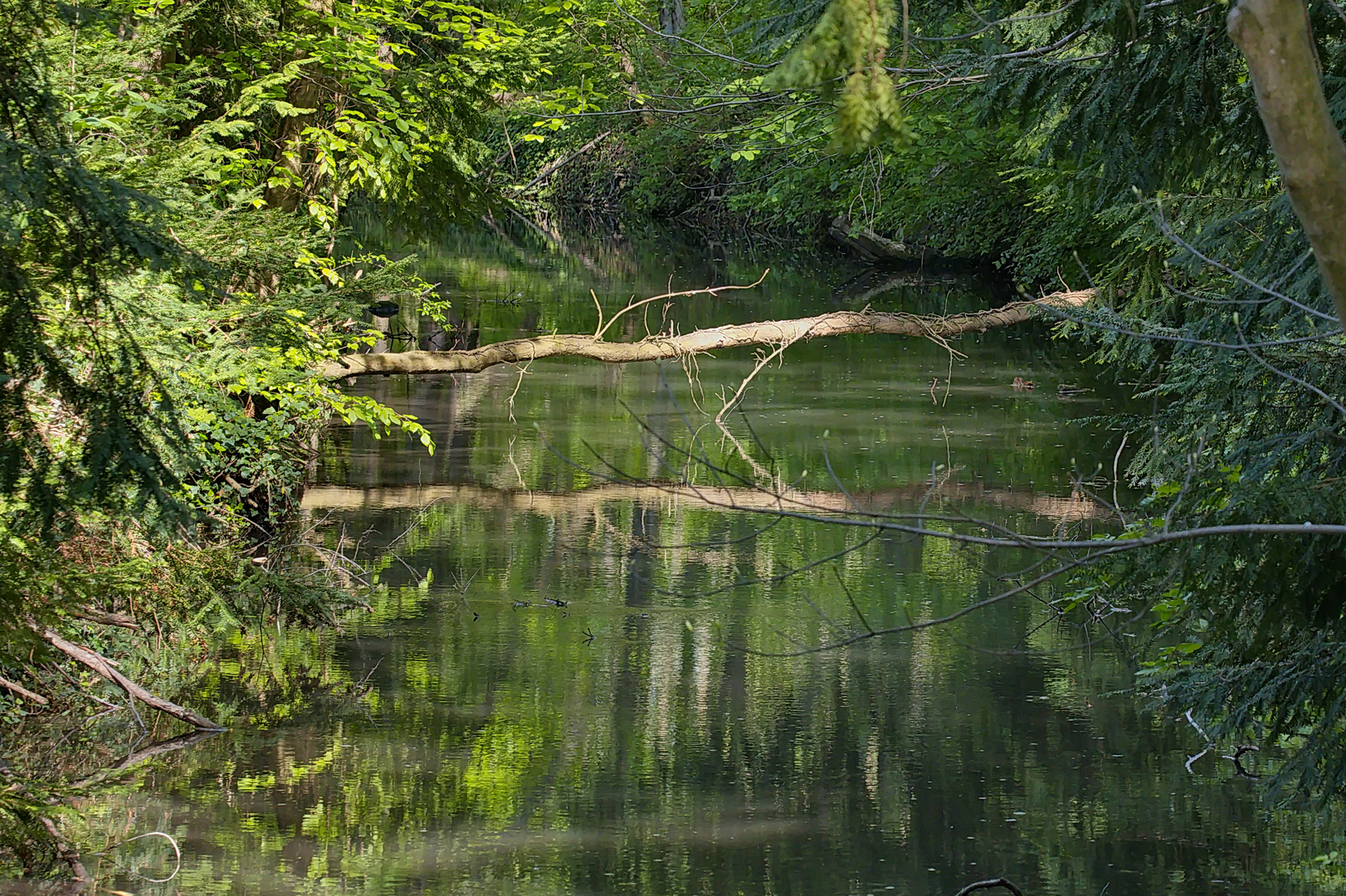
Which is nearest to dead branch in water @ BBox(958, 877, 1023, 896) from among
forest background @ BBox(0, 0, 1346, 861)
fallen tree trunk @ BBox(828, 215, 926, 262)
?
forest background @ BBox(0, 0, 1346, 861)

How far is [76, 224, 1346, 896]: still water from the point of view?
672 cm

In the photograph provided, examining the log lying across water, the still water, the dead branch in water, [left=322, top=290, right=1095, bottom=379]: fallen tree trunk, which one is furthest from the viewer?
[left=322, top=290, right=1095, bottom=379]: fallen tree trunk

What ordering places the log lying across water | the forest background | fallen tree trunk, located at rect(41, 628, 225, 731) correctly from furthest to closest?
the log lying across water
fallen tree trunk, located at rect(41, 628, 225, 731)
the forest background

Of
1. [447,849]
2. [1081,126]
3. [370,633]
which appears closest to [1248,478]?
[1081,126]

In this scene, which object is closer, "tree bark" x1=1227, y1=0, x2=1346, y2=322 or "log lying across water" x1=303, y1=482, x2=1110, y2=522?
"tree bark" x1=1227, y1=0, x2=1346, y2=322

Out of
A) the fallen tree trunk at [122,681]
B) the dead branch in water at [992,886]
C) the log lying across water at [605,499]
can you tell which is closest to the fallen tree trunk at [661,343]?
the log lying across water at [605,499]

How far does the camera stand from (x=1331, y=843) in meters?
7.04

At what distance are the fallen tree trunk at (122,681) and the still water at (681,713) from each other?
0.18 meters

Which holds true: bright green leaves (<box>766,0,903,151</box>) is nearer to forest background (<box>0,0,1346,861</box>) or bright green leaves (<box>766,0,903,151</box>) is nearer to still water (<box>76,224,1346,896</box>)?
forest background (<box>0,0,1346,861</box>)

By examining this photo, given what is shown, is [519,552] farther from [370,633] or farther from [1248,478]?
[1248,478]

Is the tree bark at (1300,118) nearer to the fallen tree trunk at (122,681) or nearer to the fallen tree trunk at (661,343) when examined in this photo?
the fallen tree trunk at (122,681)

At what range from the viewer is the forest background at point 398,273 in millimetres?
4887

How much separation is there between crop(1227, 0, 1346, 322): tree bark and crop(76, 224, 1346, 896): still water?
804 millimetres

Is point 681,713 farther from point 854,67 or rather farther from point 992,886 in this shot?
point 854,67
